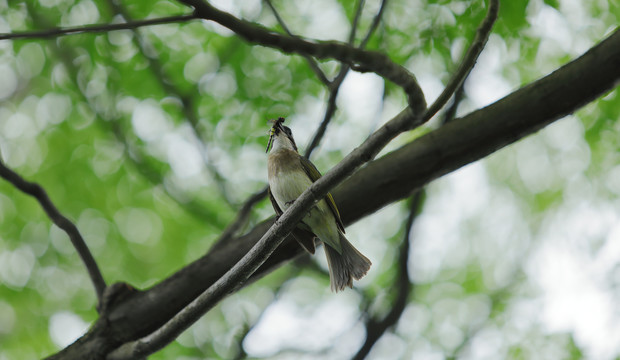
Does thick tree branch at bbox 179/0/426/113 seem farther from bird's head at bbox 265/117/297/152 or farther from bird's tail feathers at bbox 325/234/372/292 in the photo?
bird's head at bbox 265/117/297/152

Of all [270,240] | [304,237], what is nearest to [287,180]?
[304,237]

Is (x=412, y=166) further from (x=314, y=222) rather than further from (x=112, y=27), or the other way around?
(x=112, y=27)

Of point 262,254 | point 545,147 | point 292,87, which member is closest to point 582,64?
point 262,254

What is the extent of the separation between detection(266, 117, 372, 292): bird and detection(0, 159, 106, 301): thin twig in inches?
73.5

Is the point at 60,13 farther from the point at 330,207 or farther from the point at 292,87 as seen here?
the point at 330,207

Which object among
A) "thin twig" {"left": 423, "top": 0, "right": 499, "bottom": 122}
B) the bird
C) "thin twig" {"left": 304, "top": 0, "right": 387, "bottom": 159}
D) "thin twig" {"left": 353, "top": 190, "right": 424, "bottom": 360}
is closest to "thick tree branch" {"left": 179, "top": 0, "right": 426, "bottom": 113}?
"thin twig" {"left": 423, "top": 0, "right": 499, "bottom": 122}

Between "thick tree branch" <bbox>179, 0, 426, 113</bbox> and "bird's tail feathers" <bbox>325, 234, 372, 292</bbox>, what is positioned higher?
"bird's tail feathers" <bbox>325, 234, 372, 292</bbox>

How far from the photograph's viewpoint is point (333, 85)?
17.6 ft

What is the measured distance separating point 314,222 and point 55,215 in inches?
92.3

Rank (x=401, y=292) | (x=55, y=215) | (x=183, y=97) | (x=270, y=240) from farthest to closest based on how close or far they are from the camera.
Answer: (x=183, y=97), (x=401, y=292), (x=55, y=215), (x=270, y=240)

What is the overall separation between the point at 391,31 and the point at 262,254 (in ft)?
12.8

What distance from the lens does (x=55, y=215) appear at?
466cm

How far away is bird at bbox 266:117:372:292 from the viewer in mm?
4910

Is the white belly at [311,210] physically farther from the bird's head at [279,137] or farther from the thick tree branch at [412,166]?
the bird's head at [279,137]
